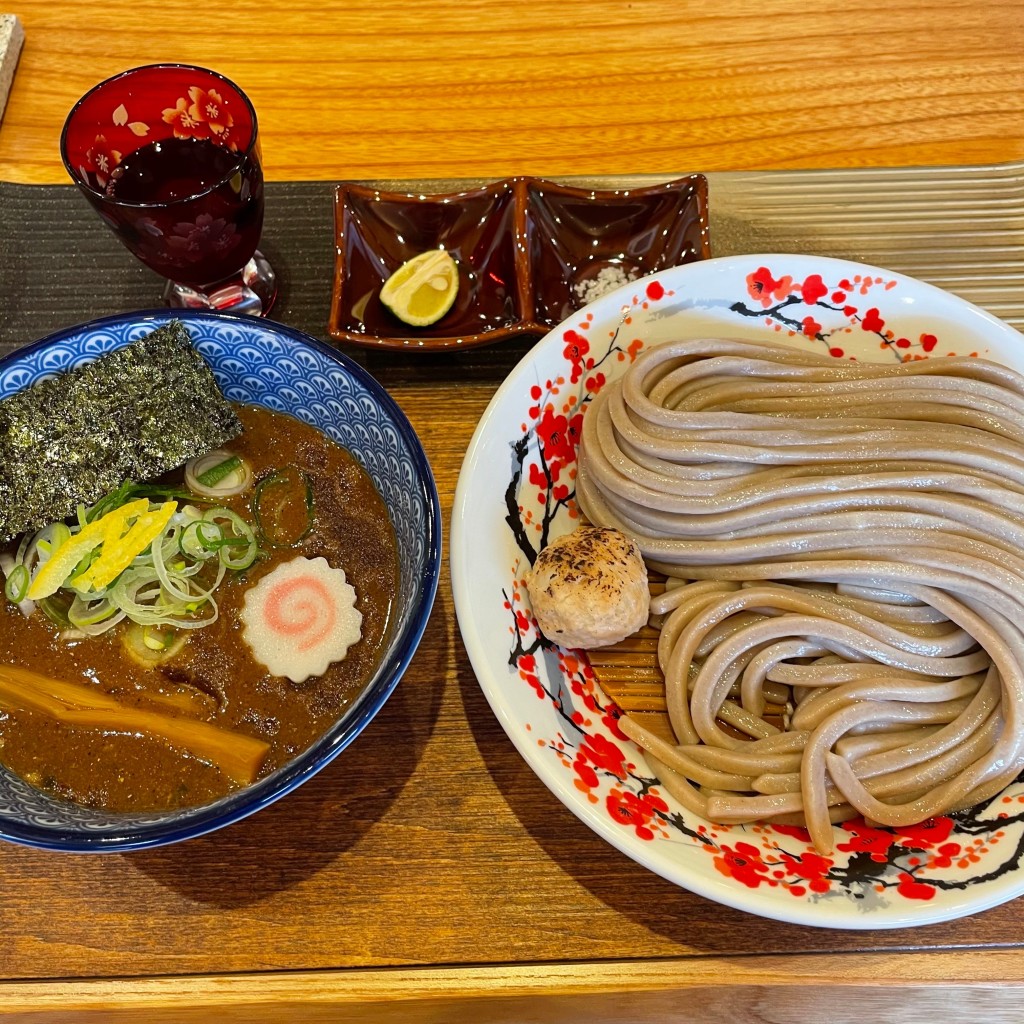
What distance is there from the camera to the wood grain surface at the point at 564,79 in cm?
240

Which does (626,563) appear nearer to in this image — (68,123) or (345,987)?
(345,987)

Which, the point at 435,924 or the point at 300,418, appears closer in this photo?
the point at 435,924

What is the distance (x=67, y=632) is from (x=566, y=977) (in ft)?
3.68

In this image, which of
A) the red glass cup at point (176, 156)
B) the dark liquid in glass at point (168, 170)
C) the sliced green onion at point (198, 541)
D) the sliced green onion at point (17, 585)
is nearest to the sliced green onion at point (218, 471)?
the sliced green onion at point (198, 541)

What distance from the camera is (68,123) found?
5.88 feet

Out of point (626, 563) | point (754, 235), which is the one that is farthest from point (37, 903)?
point (754, 235)

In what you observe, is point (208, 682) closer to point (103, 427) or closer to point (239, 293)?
point (103, 427)

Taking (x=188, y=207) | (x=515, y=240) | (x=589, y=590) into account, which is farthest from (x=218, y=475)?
(x=515, y=240)

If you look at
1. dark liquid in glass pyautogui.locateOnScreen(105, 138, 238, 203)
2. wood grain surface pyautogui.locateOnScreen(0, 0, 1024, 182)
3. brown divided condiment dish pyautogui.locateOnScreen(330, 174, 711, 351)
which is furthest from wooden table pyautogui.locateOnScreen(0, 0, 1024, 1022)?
wood grain surface pyautogui.locateOnScreen(0, 0, 1024, 182)

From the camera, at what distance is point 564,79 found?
2.54 meters

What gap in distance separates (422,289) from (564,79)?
989 mm

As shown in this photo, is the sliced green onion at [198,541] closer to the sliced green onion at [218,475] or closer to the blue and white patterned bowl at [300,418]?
the sliced green onion at [218,475]

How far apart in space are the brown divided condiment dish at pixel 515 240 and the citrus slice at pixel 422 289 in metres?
0.03

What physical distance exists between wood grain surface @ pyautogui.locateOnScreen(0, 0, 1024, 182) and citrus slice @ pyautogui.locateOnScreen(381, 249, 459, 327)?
16.9 inches
